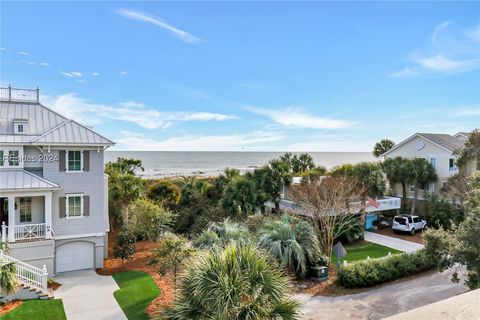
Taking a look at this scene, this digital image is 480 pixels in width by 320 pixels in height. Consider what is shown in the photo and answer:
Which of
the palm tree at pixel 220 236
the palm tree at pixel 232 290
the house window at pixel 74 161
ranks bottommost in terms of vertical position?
the palm tree at pixel 220 236

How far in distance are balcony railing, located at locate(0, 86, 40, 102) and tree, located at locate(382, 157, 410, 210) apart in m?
30.3

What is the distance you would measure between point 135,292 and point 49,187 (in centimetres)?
760

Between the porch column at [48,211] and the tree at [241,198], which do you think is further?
the tree at [241,198]

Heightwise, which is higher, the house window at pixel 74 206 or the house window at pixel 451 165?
the house window at pixel 451 165

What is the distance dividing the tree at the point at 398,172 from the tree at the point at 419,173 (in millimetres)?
397

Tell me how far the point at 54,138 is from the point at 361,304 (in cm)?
1765

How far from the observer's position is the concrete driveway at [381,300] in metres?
13.0

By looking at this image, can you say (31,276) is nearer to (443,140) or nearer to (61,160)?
(61,160)

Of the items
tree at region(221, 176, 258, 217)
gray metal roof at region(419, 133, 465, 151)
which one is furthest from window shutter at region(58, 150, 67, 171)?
gray metal roof at region(419, 133, 465, 151)

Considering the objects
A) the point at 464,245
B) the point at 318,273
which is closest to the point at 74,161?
the point at 318,273

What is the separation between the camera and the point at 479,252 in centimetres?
1127

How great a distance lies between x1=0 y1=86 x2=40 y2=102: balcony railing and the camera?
19953mm

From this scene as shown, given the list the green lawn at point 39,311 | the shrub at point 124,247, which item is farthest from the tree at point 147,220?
the green lawn at point 39,311

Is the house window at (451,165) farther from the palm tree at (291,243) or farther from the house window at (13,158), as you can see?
the house window at (13,158)
